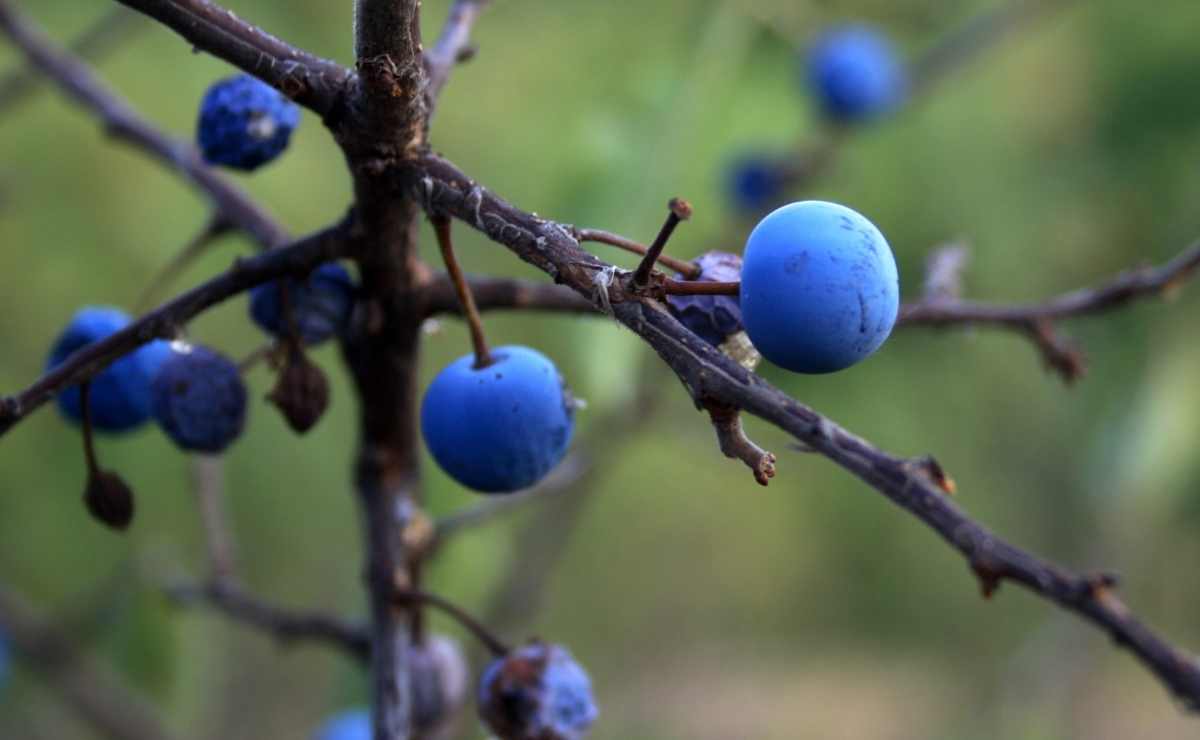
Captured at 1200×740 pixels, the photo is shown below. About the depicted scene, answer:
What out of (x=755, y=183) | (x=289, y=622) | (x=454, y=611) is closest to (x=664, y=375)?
(x=755, y=183)

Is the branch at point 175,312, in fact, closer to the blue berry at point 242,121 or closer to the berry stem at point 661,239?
the blue berry at point 242,121

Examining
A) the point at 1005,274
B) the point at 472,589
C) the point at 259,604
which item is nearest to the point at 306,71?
the point at 259,604

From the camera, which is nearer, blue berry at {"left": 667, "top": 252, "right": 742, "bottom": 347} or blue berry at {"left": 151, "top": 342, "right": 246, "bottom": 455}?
blue berry at {"left": 667, "top": 252, "right": 742, "bottom": 347}

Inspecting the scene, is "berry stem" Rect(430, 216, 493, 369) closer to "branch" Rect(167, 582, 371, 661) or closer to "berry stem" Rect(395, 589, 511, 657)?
"berry stem" Rect(395, 589, 511, 657)

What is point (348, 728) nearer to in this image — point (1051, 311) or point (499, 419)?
point (499, 419)

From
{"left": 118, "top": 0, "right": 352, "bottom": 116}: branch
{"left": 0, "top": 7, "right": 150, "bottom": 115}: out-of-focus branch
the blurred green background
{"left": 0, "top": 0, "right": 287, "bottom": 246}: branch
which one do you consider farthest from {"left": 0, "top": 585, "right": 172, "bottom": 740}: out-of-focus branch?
{"left": 118, "top": 0, "right": 352, "bottom": 116}: branch

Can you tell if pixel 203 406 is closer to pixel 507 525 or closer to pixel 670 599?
pixel 507 525

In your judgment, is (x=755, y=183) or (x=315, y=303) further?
(x=755, y=183)
